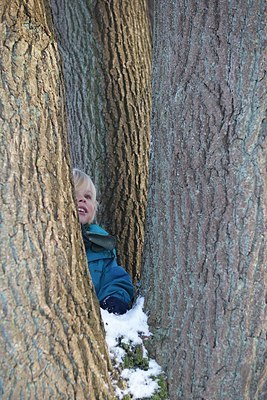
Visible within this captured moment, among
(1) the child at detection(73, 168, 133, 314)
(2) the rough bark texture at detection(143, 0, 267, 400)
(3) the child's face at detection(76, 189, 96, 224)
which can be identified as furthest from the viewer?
(3) the child's face at detection(76, 189, 96, 224)

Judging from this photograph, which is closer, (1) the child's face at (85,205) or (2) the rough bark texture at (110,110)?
(1) the child's face at (85,205)

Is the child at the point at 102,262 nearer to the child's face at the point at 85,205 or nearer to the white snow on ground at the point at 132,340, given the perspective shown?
the child's face at the point at 85,205

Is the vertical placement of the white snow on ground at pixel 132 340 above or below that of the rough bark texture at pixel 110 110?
below

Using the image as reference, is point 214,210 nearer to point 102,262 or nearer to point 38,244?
point 38,244

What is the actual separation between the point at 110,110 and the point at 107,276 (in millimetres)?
1351

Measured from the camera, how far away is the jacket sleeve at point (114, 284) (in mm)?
3154

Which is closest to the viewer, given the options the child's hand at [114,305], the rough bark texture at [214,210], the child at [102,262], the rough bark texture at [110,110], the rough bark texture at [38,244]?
the rough bark texture at [38,244]

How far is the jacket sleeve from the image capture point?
3.15 metres

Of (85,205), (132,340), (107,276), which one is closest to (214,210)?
(132,340)

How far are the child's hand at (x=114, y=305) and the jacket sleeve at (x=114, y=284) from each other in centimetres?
5

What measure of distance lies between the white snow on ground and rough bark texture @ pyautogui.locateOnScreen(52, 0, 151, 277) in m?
1.38

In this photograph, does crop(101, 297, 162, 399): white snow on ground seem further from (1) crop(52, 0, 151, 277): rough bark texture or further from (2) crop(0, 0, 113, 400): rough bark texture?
(1) crop(52, 0, 151, 277): rough bark texture

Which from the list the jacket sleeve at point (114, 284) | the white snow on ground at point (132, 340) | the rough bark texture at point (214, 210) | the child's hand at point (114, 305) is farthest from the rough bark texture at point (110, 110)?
the rough bark texture at point (214, 210)

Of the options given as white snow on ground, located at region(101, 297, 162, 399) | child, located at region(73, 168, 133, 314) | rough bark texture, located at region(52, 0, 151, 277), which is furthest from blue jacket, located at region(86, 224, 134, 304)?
rough bark texture, located at region(52, 0, 151, 277)
